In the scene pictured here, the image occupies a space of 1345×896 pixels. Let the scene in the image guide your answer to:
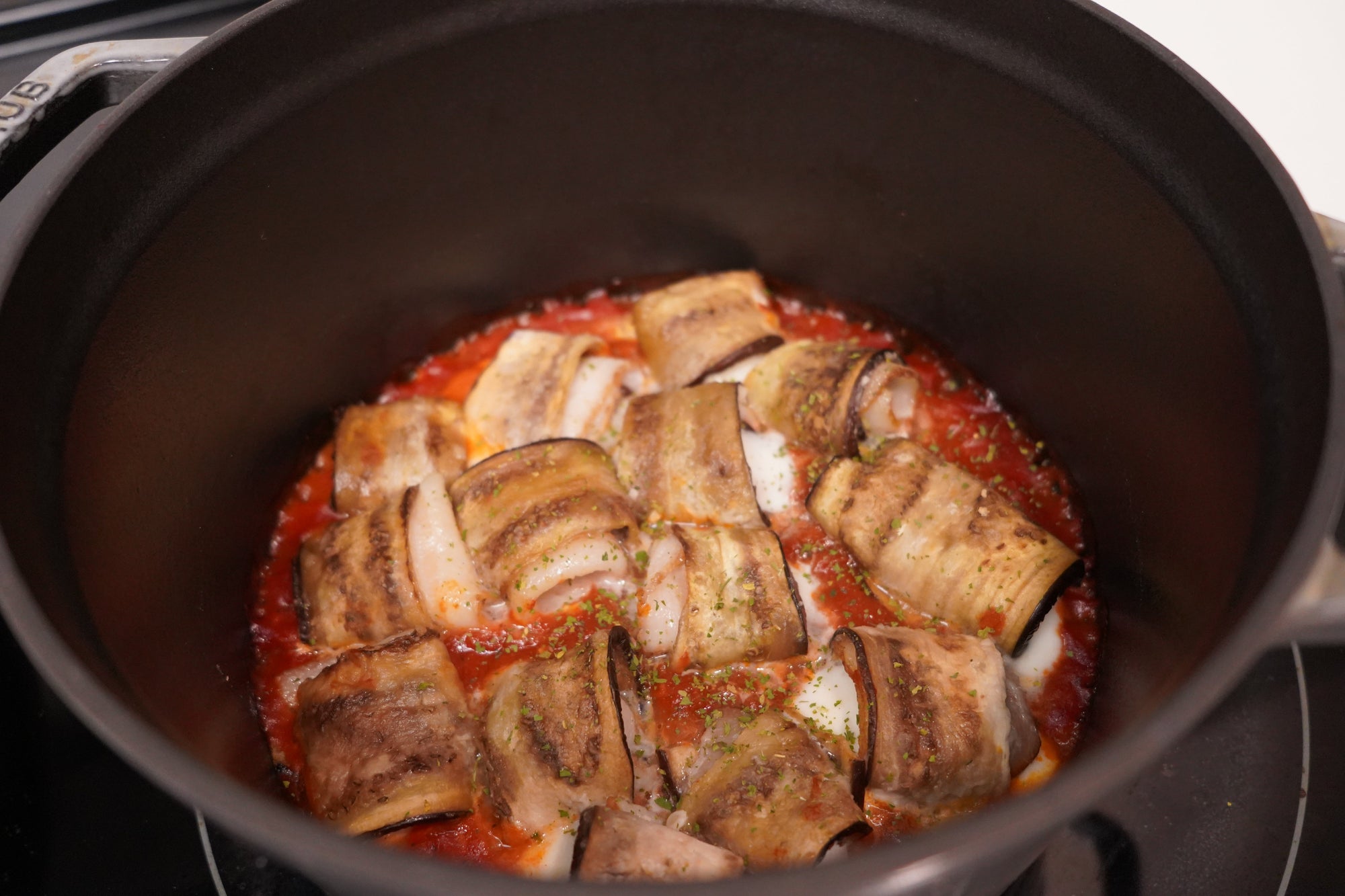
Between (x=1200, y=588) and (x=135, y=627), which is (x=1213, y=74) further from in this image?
(x=135, y=627)

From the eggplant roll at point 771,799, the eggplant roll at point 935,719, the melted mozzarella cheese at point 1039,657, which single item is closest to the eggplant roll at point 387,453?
the eggplant roll at point 771,799

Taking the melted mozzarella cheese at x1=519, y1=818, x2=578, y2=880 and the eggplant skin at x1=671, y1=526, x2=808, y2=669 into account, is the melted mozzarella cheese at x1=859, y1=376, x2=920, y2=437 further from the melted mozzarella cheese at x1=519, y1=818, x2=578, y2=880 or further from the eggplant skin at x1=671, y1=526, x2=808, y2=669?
the melted mozzarella cheese at x1=519, y1=818, x2=578, y2=880

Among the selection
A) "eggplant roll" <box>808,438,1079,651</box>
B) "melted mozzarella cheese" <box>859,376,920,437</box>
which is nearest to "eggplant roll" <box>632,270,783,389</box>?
"melted mozzarella cheese" <box>859,376,920,437</box>

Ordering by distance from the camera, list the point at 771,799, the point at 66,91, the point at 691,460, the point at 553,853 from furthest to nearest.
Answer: the point at 691,460 → the point at 66,91 → the point at 553,853 → the point at 771,799

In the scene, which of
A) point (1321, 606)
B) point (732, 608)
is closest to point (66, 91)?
point (732, 608)

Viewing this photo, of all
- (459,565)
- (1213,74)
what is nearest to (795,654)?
(459,565)

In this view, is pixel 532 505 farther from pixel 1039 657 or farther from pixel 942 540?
pixel 1039 657
